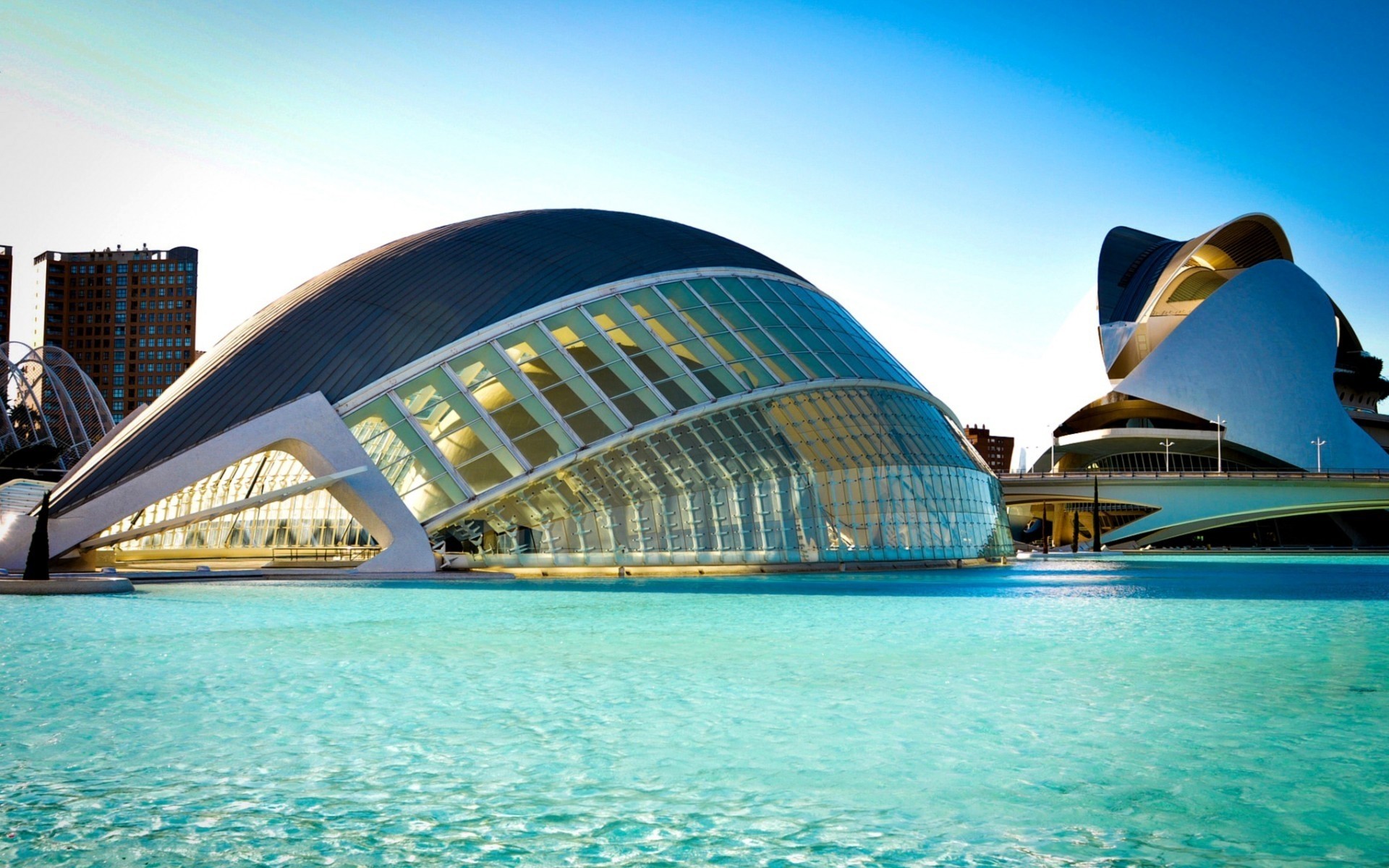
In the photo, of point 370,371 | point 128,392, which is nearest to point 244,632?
point 370,371

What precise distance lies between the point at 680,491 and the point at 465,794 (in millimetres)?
23910

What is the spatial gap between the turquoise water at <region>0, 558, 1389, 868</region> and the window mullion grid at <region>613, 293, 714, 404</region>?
15.8 meters

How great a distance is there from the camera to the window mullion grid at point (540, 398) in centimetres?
2834

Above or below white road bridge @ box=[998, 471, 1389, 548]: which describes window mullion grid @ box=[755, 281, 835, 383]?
above

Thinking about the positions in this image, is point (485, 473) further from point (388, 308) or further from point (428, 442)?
point (388, 308)

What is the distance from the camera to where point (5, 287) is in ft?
579

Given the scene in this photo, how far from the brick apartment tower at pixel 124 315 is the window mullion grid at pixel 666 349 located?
163624 mm

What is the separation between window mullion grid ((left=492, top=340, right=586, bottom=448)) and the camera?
28.3 m

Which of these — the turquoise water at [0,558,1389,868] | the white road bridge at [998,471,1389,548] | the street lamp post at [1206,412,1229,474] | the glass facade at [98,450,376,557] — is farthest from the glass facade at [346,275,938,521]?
the street lamp post at [1206,412,1229,474]

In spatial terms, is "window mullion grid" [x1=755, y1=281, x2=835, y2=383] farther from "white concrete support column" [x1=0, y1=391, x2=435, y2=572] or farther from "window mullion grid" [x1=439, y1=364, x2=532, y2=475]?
"white concrete support column" [x1=0, y1=391, x2=435, y2=572]

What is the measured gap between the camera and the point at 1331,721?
815 cm

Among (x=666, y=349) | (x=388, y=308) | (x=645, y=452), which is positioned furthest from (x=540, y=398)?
(x=388, y=308)

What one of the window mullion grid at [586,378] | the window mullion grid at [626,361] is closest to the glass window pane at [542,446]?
the window mullion grid at [586,378]

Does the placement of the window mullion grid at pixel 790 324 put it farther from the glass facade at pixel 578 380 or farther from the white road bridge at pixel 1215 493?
the white road bridge at pixel 1215 493
